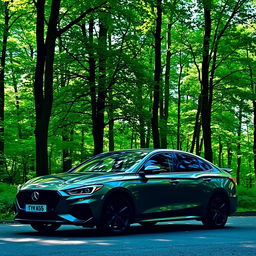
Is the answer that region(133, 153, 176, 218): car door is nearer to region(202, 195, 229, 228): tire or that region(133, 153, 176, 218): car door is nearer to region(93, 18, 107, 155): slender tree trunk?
region(202, 195, 229, 228): tire

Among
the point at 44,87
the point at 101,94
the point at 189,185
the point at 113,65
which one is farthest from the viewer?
the point at 101,94

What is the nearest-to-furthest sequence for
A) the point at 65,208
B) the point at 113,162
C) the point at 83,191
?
the point at 65,208 < the point at 83,191 < the point at 113,162

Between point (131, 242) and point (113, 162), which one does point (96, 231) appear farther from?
point (131, 242)

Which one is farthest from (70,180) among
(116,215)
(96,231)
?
(96,231)

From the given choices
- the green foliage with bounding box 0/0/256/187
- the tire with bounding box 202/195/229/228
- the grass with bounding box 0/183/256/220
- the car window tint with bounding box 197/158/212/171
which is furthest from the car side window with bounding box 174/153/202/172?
the green foliage with bounding box 0/0/256/187

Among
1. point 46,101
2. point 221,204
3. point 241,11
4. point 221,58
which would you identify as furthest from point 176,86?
point 221,204

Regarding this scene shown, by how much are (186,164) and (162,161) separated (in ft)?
2.80

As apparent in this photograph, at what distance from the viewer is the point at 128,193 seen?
34.4ft

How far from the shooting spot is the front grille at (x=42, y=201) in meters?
9.84

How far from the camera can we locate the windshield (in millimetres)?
11039

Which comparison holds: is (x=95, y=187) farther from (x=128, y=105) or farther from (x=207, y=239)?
(x=128, y=105)

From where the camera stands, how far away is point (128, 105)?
25.9 metres

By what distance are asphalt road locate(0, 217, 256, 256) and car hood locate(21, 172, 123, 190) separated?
913 mm

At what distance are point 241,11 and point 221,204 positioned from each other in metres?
17.3
